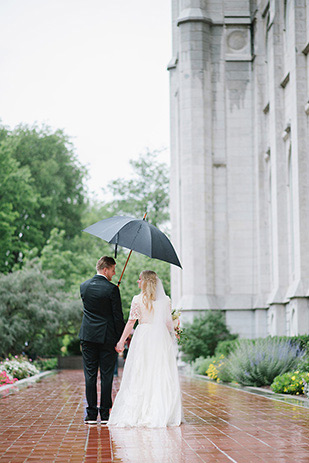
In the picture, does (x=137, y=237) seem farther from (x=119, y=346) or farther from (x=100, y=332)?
(x=119, y=346)

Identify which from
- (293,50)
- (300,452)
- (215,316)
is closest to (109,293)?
(300,452)

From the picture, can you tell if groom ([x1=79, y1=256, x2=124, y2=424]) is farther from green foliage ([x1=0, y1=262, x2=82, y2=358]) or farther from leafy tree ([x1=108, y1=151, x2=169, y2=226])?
leafy tree ([x1=108, y1=151, x2=169, y2=226])

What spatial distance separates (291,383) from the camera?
14.1 metres

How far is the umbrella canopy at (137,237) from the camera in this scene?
947cm

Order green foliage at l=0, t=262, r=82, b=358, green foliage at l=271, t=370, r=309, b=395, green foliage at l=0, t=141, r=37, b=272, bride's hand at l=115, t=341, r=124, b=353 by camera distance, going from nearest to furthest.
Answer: bride's hand at l=115, t=341, r=124, b=353 < green foliage at l=271, t=370, r=309, b=395 < green foliage at l=0, t=262, r=82, b=358 < green foliage at l=0, t=141, r=37, b=272

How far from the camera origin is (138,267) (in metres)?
47.8

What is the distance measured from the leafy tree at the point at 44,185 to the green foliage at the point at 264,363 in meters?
31.4

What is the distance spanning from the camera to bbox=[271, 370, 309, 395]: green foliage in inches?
544

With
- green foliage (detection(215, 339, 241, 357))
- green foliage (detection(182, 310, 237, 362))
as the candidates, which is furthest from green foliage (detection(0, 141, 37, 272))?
green foliage (detection(215, 339, 241, 357))

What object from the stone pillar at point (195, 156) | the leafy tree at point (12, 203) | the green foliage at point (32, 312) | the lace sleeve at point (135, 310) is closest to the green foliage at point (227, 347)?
the stone pillar at point (195, 156)

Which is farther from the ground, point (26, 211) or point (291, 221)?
point (26, 211)

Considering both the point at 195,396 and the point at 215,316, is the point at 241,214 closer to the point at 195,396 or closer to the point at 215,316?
the point at 215,316

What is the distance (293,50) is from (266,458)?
17.1 metres

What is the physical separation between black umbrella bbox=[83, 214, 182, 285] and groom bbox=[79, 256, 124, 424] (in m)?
0.63
